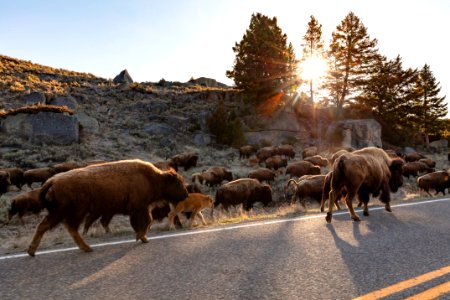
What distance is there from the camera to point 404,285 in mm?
3754

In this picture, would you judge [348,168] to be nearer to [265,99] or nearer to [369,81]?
[265,99]

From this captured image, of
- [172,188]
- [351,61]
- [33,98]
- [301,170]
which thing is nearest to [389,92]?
[351,61]

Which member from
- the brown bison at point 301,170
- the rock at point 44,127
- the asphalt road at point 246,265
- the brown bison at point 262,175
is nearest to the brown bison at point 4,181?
the rock at point 44,127

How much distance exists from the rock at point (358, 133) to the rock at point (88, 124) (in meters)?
26.4

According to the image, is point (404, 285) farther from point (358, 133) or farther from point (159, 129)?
point (358, 133)

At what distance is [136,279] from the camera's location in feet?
13.9

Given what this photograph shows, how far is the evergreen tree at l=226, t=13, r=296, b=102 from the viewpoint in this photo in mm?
44031

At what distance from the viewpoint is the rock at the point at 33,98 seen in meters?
37.5

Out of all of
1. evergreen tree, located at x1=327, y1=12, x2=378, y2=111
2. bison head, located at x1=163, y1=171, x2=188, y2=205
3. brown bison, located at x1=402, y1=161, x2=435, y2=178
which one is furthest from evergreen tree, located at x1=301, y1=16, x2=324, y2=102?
bison head, located at x1=163, y1=171, x2=188, y2=205

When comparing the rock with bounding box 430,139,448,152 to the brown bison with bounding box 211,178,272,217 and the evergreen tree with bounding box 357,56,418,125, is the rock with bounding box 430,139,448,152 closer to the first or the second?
the evergreen tree with bounding box 357,56,418,125

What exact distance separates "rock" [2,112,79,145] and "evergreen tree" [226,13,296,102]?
2178 centimetres

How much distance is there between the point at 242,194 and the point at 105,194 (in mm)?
10957

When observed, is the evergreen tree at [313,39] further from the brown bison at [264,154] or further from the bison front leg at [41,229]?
the bison front leg at [41,229]

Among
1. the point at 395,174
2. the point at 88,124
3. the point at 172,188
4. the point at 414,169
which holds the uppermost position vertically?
the point at 88,124
